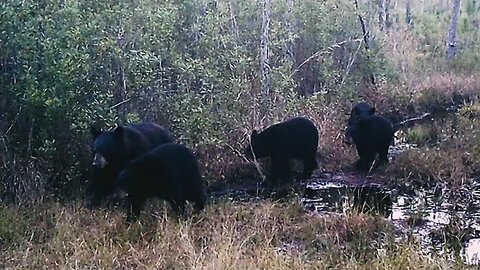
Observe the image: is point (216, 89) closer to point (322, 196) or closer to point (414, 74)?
point (322, 196)

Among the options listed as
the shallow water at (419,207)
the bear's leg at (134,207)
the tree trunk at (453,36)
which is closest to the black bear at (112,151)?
the bear's leg at (134,207)

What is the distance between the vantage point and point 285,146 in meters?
9.78

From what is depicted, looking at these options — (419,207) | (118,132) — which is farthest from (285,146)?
(118,132)

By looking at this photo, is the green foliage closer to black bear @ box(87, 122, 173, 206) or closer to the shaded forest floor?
black bear @ box(87, 122, 173, 206)

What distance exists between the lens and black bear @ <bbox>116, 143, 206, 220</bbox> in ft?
24.0

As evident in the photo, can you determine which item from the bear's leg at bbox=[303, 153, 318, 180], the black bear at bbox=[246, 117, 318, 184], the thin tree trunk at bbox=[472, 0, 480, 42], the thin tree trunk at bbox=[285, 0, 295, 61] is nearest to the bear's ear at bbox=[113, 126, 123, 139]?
the black bear at bbox=[246, 117, 318, 184]

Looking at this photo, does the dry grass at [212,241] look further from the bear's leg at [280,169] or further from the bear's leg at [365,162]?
the bear's leg at [365,162]

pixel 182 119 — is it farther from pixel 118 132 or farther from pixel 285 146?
pixel 118 132

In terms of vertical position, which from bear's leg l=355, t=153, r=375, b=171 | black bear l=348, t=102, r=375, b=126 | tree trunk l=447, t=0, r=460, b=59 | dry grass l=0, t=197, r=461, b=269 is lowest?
tree trunk l=447, t=0, r=460, b=59

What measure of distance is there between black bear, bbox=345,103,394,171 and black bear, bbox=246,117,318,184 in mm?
767

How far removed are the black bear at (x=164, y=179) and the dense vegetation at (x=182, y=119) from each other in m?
0.25

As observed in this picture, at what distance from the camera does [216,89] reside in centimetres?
1028

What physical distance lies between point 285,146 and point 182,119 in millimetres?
1566

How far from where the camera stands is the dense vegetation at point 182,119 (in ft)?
21.1
